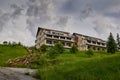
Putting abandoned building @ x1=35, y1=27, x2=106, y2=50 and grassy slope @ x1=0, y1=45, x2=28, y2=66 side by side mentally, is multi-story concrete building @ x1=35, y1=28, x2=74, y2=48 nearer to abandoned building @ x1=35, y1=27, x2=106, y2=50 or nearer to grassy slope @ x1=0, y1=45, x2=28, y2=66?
abandoned building @ x1=35, y1=27, x2=106, y2=50

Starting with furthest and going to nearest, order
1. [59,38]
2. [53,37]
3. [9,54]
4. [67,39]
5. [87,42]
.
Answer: [87,42] → [67,39] → [59,38] → [53,37] → [9,54]

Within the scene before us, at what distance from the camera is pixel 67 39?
338 ft

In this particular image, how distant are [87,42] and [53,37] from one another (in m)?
16.0

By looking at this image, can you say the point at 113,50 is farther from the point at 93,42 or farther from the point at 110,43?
the point at 93,42

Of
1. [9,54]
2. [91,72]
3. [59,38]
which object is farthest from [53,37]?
[91,72]

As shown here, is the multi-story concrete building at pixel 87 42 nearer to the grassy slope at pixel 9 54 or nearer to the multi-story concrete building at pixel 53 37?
the multi-story concrete building at pixel 53 37

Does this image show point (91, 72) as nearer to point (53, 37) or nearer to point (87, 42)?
point (53, 37)

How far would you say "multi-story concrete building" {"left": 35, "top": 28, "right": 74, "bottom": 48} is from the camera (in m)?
97.8

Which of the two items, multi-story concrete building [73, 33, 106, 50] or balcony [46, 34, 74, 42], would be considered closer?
balcony [46, 34, 74, 42]

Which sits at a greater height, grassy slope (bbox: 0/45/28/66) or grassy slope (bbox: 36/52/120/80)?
grassy slope (bbox: 0/45/28/66)

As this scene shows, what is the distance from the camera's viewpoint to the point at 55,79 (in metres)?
18.6

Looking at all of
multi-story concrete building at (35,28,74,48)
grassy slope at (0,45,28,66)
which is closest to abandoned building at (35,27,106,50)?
multi-story concrete building at (35,28,74,48)

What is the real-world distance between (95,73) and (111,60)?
299cm

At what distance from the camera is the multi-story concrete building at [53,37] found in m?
97.8
